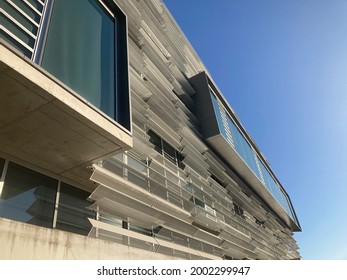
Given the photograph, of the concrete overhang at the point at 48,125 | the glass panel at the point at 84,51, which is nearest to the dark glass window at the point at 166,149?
the glass panel at the point at 84,51

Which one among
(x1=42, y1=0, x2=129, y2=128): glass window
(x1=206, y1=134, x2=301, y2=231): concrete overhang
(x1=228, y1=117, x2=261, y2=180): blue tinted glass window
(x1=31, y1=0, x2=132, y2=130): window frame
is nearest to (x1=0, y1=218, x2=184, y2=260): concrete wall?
(x1=31, y1=0, x2=132, y2=130): window frame

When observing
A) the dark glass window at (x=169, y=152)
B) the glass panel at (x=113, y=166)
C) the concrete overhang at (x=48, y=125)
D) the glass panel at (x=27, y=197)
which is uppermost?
the dark glass window at (x=169, y=152)

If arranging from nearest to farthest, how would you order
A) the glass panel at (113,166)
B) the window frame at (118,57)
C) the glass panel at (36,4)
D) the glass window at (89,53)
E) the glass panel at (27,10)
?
1. the glass panel at (27,10)
2. the window frame at (118,57)
3. the glass panel at (36,4)
4. the glass window at (89,53)
5. the glass panel at (113,166)

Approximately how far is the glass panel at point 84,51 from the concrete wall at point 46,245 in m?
2.34

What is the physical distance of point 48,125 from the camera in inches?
173

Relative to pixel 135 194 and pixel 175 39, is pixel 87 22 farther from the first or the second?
pixel 175 39

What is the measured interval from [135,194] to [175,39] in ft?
42.0

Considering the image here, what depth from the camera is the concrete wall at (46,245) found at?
3.56 metres

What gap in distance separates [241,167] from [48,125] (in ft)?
54.5

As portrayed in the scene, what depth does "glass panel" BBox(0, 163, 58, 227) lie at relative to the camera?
4.47 metres

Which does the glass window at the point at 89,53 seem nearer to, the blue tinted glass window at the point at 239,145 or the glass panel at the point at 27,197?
the glass panel at the point at 27,197

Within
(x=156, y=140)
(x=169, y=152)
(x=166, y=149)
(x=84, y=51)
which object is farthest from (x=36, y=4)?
(x=169, y=152)

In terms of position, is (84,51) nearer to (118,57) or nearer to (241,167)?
(118,57)
